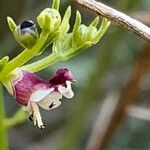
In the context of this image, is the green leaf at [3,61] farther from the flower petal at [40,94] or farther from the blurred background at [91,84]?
the blurred background at [91,84]

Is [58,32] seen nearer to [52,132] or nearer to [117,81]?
[117,81]

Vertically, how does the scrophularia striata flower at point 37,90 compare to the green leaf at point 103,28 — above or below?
below

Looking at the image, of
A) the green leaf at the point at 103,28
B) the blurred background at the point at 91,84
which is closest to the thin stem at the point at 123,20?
the green leaf at the point at 103,28

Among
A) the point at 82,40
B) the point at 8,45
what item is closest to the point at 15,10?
the point at 8,45

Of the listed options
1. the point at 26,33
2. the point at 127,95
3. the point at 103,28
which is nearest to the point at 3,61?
the point at 26,33

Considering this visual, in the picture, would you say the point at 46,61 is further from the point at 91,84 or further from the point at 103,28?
the point at 91,84

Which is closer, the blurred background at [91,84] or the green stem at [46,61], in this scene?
the green stem at [46,61]

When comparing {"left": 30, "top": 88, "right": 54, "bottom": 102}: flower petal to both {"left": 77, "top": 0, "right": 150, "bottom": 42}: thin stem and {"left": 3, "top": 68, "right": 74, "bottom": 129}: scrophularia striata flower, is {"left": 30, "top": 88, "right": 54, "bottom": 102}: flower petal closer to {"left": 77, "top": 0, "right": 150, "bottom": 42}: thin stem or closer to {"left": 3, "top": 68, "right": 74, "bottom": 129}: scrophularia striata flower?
{"left": 3, "top": 68, "right": 74, "bottom": 129}: scrophularia striata flower

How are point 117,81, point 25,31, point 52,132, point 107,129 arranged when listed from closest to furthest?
point 25,31 < point 107,129 < point 117,81 < point 52,132
